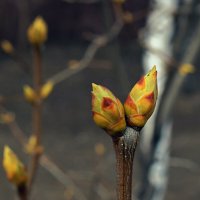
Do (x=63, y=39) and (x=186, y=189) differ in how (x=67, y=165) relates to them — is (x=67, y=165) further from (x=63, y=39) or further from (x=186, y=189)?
(x=63, y=39)

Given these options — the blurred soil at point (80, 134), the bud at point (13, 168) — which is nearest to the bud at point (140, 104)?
the bud at point (13, 168)

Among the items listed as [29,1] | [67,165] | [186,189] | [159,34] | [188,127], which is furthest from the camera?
[29,1]

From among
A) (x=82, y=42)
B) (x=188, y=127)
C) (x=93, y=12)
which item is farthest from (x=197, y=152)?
(x=93, y=12)

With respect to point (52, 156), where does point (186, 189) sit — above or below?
below

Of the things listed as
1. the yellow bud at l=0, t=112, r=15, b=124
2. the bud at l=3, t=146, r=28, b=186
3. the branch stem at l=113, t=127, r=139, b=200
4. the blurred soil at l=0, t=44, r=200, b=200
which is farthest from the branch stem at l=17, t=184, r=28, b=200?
the blurred soil at l=0, t=44, r=200, b=200

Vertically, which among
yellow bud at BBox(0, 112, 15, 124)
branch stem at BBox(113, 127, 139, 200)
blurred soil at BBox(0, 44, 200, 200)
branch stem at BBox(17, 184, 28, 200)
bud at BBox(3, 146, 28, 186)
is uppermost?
blurred soil at BBox(0, 44, 200, 200)

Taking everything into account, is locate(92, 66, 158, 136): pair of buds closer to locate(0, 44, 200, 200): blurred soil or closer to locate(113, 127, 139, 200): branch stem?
locate(113, 127, 139, 200): branch stem
